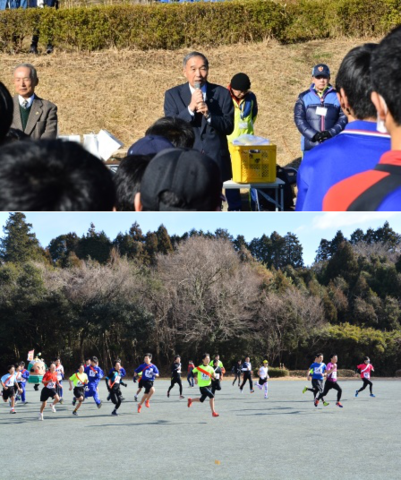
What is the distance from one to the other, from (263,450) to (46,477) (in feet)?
12.8

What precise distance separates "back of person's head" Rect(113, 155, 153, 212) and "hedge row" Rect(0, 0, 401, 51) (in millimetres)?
21225

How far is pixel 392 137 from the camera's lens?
2285 millimetres

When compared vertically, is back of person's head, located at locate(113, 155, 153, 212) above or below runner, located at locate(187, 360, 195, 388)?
above

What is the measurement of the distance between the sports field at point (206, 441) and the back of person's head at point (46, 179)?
8.53 m

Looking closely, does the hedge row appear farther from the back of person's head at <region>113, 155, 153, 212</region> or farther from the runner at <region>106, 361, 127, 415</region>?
the back of person's head at <region>113, 155, 153, 212</region>

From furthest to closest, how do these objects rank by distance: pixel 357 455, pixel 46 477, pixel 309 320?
1. pixel 309 320
2. pixel 357 455
3. pixel 46 477

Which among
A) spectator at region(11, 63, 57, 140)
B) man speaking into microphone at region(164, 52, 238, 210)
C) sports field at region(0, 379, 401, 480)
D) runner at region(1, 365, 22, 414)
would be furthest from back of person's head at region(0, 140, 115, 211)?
runner at region(1, 365, 22, 414)

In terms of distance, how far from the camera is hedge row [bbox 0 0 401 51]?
2369cm

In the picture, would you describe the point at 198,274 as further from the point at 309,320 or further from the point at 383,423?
the point at 309,320

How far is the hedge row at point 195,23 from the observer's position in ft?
77.7

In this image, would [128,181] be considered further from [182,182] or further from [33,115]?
[33,115]

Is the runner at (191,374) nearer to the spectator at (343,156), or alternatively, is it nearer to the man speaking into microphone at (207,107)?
the man speaking into microphone at (207,107)

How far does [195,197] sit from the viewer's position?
2.84m

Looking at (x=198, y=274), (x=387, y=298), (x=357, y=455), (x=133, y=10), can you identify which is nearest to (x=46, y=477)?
(x=357, y=455)
